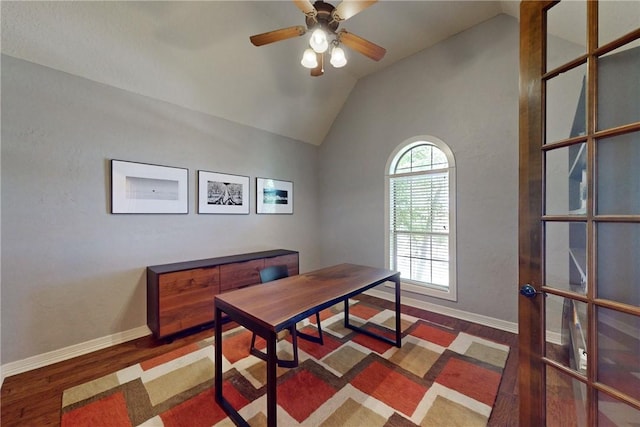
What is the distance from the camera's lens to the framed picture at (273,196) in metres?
3.76

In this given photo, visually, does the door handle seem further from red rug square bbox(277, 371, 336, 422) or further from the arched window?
the arched window

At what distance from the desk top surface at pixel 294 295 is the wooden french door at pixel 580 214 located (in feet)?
3.51

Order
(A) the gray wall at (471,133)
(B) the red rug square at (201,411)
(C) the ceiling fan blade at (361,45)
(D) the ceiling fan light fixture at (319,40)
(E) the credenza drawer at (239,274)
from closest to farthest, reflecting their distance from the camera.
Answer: (B) the red rug square at (201,411) < (D) the ceiling fan light fixture at (319,40) < (C) the ceiling fan blade at (361,45) < (A) the gray wall at (471,133) < (E) the credenza drawer at (239,274)

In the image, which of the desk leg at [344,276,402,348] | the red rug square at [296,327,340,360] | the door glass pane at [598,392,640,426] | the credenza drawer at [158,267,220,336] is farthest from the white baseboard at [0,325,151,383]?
the door glass pane at [598,392,640,426]

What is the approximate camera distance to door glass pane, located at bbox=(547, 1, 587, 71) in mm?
1043

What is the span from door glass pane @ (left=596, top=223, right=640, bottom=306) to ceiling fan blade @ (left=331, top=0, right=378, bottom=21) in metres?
1.79

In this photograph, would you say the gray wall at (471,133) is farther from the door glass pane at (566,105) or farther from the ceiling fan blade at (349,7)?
the ceiling fan blade at (349,7)

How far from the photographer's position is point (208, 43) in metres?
2.60

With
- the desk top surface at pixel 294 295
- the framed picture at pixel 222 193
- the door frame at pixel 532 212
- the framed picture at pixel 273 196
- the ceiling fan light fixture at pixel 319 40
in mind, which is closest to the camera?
the door frame at pixel 532 212

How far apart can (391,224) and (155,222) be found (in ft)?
10.2

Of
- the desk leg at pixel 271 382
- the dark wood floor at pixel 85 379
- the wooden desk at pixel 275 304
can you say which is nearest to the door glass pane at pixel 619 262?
the dark wood floor at pixel 85 379

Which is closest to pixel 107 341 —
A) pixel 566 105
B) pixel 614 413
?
pixel 614 413

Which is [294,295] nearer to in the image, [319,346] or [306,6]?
[319,346]

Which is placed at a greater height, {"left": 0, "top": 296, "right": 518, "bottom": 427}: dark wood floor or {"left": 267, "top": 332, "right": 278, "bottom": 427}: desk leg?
{"left": 267, "top": 332, "right": 278, "bottom": 427}: desk leg
